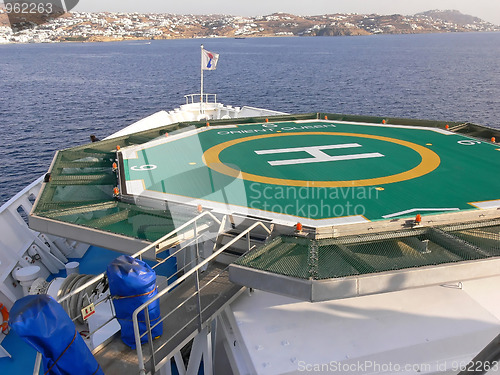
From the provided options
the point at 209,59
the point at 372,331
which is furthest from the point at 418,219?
the point at 209,59

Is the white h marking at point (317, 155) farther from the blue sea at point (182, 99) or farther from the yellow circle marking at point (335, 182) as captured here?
the blue sea at point (182, 99)

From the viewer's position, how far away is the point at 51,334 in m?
4.27

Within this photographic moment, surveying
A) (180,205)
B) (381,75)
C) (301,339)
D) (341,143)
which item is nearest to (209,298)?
(301,339)

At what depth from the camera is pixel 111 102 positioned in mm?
50906

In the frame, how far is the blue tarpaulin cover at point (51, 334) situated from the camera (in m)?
4.16

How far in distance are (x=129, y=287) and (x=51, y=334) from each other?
3.54 ft

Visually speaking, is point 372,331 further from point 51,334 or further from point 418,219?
point 51,334

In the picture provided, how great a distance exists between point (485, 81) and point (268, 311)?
67.9 m

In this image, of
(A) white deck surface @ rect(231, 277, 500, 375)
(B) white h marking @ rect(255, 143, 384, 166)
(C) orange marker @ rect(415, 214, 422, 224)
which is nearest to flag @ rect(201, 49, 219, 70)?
(B) white h marking @ rect(255, 143, 384, 166)

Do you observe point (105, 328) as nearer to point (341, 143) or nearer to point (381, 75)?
point (341, 143)

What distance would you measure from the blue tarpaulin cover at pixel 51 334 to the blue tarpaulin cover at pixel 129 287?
29.6 inches

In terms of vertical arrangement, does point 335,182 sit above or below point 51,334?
below

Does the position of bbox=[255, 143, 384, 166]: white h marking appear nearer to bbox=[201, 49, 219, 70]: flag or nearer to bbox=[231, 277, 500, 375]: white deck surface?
bbox=[231, 277, 500, 375]: white deck surface

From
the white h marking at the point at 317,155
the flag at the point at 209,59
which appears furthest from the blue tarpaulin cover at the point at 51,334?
the flag at the point at 209,59
